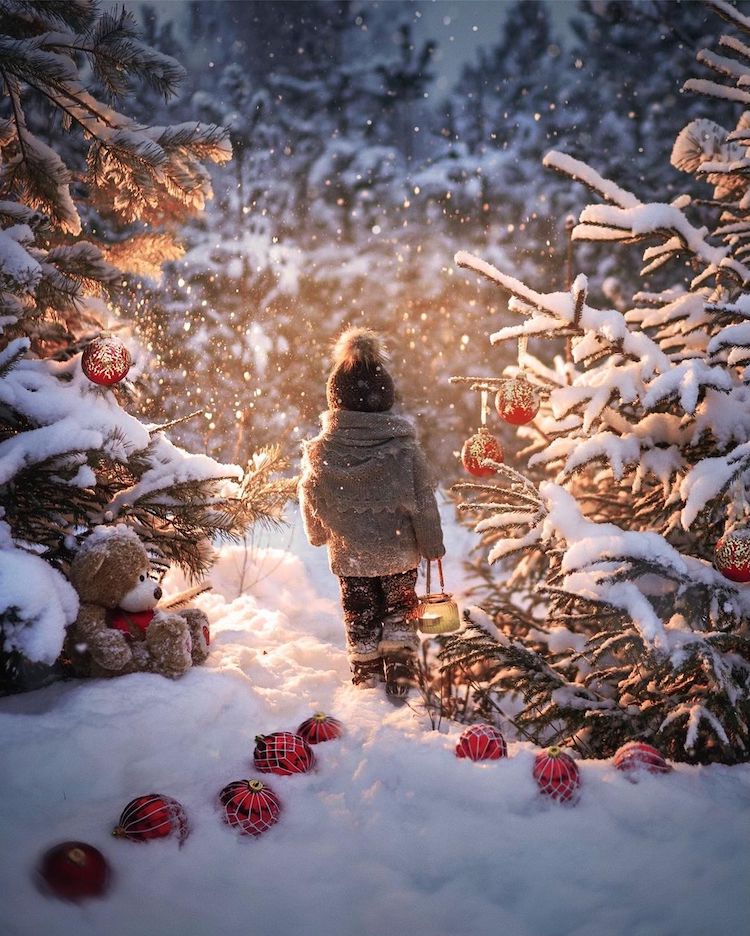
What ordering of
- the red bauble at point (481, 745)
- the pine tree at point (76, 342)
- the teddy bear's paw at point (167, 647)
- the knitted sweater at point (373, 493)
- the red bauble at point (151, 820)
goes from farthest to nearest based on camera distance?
the knitted sweater at point (373, 493) < the teddy bear's paw at point (167, 647) < the pine tree at point (76, 342) < the red bauble at point (481, 745) < the red bauble at point (151, 820)

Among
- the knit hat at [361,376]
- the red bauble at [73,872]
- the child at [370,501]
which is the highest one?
the knit hat at [361,376]

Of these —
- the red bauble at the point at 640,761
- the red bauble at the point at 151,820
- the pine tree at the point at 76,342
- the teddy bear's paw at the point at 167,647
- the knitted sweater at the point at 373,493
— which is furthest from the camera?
the knitted sweater at the point at 373,493

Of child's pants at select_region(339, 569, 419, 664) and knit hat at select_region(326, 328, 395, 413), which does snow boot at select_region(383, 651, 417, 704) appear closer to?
child's pants at select_region(339, 569, 419, 664)

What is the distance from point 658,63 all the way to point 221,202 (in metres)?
6.51

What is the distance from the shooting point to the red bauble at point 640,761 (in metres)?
2.39

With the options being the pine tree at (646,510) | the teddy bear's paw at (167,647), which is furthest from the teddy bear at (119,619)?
the pine tree at (646,510)

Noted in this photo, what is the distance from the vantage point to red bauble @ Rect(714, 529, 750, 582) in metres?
2.46

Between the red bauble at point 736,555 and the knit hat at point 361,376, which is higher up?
the knit hat at point 361,376

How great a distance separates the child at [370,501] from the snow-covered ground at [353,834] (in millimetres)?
734

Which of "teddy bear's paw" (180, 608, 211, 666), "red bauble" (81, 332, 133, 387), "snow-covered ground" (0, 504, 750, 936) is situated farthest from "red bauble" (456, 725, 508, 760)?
"red bauble" (81, 332, 133, 387)

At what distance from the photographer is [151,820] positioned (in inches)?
81.8

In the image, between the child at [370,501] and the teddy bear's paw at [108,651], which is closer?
the teddy bear's paw at [108,651]

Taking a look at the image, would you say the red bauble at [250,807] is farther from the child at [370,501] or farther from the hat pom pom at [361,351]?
the hat pom pom at [361,351]

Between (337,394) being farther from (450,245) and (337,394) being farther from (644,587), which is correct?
(450,245)
